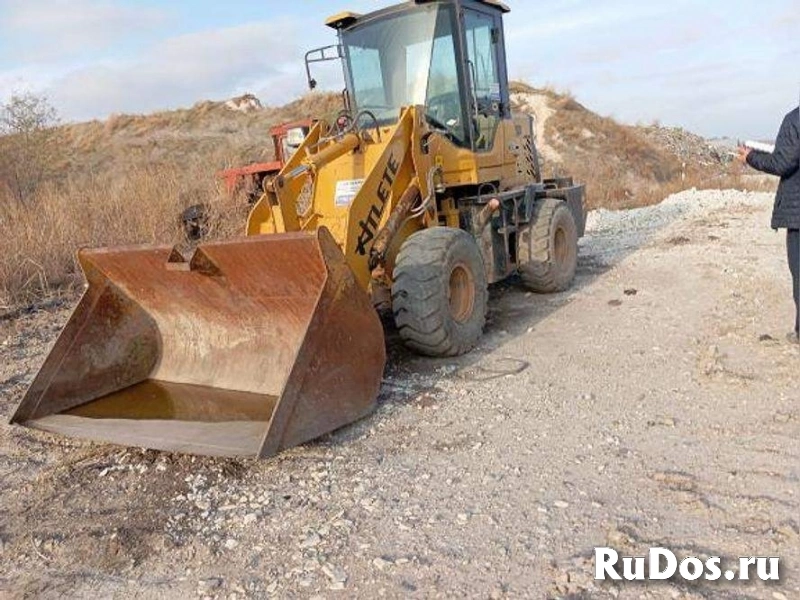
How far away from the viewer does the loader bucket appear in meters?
3.93

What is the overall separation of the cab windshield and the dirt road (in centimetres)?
235

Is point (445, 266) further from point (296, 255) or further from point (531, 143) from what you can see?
point (531, 143)

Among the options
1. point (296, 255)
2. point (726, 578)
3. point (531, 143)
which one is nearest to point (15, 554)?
point (296, 255)

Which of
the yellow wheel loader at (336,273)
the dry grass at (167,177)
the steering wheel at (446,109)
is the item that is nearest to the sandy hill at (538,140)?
the dry grass at (167,177)

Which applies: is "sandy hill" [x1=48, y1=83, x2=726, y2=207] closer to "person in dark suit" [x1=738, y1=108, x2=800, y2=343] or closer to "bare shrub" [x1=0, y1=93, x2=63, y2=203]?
"bare shrub" [x1=0, y1=93, x2=63, y2=203]

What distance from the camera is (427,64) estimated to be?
664 centimetres

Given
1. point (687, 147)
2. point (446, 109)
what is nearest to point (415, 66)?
point (446, 109)

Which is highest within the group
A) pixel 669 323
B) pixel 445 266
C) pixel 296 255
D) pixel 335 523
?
pixel 296 255

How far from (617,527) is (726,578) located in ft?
1.59

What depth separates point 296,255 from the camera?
13.9 ft

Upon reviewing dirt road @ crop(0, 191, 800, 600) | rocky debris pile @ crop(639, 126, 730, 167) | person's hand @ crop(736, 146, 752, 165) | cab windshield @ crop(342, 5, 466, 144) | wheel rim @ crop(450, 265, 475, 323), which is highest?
cab windshield @ crop(342, 5, 466, 144)

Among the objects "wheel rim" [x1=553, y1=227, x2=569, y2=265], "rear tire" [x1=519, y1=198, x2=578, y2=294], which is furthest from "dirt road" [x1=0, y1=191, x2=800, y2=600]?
"wheel rim" [x1=553, y1=227, x2=569, y2=265]

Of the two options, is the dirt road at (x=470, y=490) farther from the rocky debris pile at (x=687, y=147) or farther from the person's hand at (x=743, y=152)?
the rocky debris pile at (x=687, y=147)

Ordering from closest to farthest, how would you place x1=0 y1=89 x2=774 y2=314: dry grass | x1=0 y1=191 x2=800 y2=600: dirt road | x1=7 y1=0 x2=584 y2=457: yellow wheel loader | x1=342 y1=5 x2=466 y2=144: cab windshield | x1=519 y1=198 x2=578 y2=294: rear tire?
x1=0 y1=191 x2=800 y2=600: dirt road < x1=7 y1=0 x2=584 y2=457: yellow wheel loader < x1=342 y1=5 x2=466 y2=144: cab windshield < x1=519 y1=198 x2=578 y2=294: rear tire < x1=0 y1=89 x2=774 y2=314: dry grass
